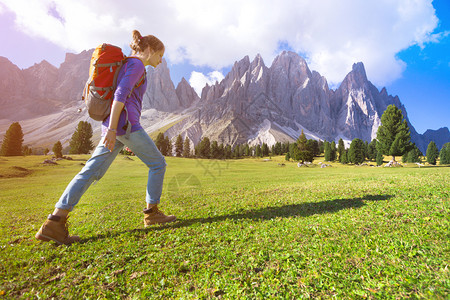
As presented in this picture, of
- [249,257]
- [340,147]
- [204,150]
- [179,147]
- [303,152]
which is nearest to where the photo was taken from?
[249,257]

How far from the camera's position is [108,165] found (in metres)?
4.50

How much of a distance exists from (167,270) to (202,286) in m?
0.67

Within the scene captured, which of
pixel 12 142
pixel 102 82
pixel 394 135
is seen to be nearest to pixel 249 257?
pixel 102 82

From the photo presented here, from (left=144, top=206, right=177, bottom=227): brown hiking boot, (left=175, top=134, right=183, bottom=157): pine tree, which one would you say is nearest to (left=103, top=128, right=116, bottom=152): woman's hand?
(left=144, top=206, right=177, bottom=227): brown hiking boot

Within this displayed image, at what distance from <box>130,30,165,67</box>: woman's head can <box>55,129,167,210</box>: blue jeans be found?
6.49 ft

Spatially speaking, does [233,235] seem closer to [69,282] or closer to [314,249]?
[314,249]

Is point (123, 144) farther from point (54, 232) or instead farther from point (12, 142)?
point (12, 142)

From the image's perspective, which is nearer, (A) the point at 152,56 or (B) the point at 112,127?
(B) the point at 112,127

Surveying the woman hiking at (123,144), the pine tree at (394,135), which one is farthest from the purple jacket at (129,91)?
the pine tree at (394,135)

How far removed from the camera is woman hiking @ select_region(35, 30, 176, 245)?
3754mm

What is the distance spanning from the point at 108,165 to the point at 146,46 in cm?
318

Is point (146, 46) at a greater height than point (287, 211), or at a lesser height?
greater

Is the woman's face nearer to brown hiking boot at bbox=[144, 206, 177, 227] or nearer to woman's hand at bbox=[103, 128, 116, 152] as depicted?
woman's hand at bbox=[103, 128, 116, 152]

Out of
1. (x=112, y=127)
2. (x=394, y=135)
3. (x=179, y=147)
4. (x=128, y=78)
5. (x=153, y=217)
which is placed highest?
(x=394, y=135)
